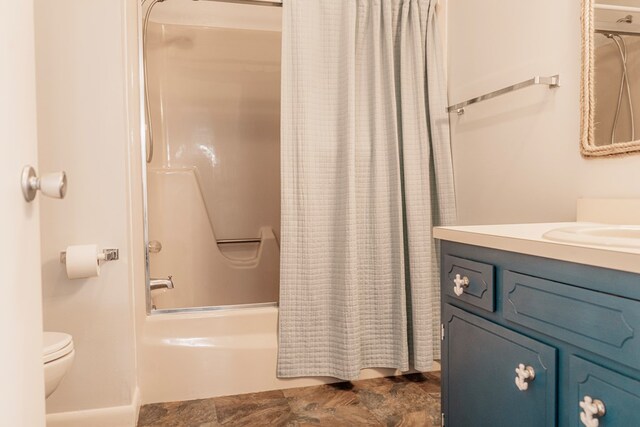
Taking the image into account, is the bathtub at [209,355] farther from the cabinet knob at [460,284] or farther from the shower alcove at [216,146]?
the cabinet knob at [460,284]

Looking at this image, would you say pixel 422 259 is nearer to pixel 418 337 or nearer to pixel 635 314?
pixel 418 337

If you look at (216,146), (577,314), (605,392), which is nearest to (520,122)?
(577,314)

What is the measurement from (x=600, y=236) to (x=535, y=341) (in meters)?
0.28

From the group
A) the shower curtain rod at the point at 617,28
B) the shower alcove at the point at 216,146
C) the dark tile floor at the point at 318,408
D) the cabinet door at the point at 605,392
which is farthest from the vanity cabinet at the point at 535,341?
the shower alcove at the point at 216,146

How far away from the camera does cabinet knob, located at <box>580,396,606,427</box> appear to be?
0.82m

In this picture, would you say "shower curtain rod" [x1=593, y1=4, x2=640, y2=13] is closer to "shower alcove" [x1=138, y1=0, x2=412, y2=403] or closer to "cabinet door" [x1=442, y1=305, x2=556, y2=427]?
"cabinet door" [x1=442, y1=305, x2=556, y2=427]

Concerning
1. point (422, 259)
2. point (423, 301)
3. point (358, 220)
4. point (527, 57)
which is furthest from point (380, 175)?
point (527, 57)

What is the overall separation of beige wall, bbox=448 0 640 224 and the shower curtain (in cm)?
12

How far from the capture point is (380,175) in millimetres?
2020

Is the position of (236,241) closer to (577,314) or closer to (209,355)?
(209,355)

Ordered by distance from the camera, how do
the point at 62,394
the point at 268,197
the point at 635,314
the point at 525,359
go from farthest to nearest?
the point at 268,197
the point at 62,394
the point at 525,359
the point at 635,314

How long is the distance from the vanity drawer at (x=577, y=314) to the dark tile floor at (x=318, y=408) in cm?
90

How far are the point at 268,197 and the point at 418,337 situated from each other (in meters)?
1.51

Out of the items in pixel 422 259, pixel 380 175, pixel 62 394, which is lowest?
pixel 62 394
